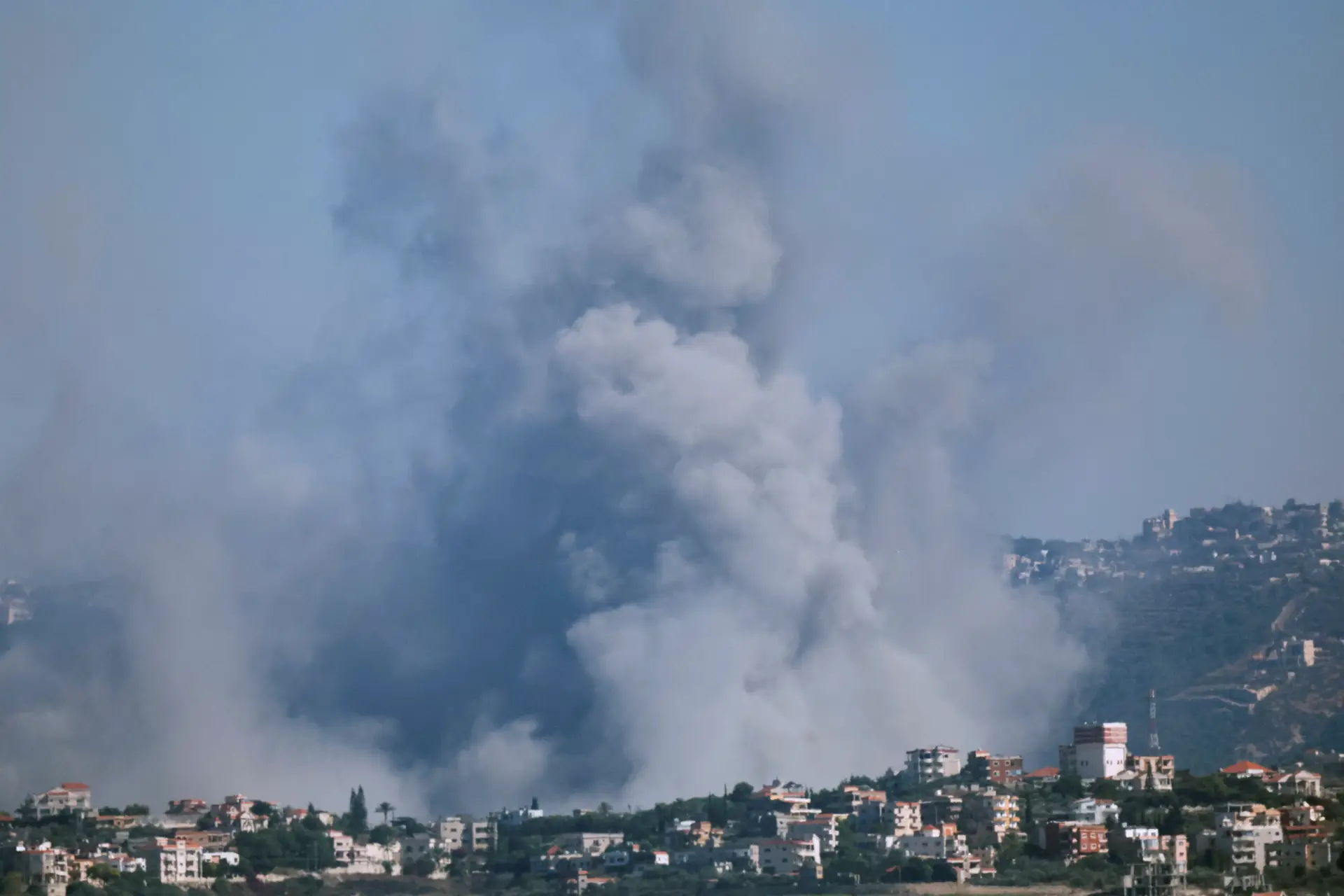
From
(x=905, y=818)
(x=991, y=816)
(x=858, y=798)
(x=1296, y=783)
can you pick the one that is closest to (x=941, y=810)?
(x=905, y=818)

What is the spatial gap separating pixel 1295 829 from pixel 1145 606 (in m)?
31.9

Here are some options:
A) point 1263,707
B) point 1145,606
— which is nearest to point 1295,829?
point 1263,707

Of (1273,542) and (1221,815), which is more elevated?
(1273,542)

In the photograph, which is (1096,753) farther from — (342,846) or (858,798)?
(342,846)

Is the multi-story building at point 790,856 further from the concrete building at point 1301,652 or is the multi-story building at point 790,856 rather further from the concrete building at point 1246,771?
the concrete building at point 1301,652

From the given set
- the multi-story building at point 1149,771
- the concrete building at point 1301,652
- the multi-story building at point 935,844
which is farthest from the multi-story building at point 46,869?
the concrete building at point 1301,652

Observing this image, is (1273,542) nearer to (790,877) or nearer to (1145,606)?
(1145,606)

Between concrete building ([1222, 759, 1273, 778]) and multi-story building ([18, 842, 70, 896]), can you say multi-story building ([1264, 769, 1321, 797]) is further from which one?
multi-story building ([18, 842, 70, 896])

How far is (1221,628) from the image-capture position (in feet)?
218

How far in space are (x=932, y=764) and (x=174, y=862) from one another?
14.4m

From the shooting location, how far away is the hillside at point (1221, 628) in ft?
191

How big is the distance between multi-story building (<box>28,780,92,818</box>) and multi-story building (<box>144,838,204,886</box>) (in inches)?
206

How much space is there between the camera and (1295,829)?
37969mm

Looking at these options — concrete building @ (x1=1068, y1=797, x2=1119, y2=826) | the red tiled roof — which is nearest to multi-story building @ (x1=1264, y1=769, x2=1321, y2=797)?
the red tiled roof
